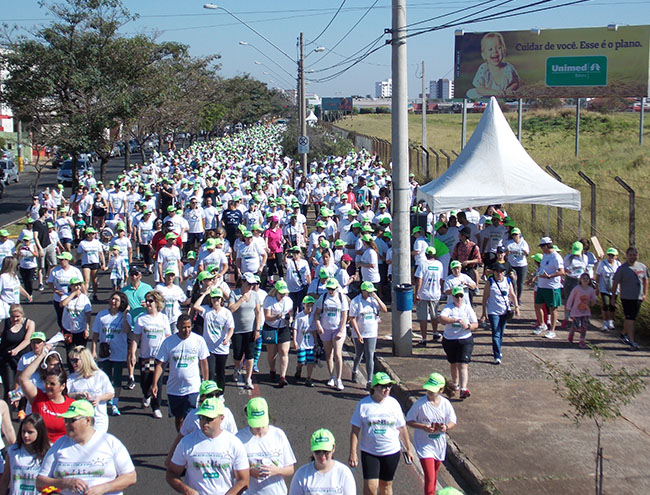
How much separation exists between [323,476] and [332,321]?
483 centimetres

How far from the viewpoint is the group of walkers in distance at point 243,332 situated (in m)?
5.51

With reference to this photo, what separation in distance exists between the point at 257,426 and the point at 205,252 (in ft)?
23.8

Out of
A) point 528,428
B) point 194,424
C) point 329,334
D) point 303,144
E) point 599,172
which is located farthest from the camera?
point 599,172

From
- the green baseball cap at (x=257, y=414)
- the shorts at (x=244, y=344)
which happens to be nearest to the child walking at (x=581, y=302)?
the shorts at (x=244, y=344)

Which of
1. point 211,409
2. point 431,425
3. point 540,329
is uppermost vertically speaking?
point 211,409

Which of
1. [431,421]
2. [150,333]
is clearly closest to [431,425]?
[431,421]

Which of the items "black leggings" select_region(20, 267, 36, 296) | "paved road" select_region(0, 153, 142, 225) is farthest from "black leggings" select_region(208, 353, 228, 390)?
"paved road" select_region(0, 153, 142, 225)

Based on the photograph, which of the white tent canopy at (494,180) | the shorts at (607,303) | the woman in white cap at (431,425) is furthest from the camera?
the white tent canopy at (494,180)

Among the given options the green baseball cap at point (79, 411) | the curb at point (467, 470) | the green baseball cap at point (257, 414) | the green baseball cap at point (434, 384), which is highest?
the green baseball cap at point (79, 411)

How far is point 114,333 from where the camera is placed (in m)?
9.16

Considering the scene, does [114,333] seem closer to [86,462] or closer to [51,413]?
[51,413]

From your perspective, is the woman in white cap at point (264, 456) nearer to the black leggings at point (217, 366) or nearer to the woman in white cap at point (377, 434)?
the woman in white cap at point (377, 434)

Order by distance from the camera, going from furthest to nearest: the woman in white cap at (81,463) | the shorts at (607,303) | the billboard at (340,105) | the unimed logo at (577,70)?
1. the billboard at (340,105)
2. the unimed logo at (577,70)
3. the shorts at (607,303)
4. the woman in white cap at (81,463)

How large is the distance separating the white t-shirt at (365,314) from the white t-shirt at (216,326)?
172cm
